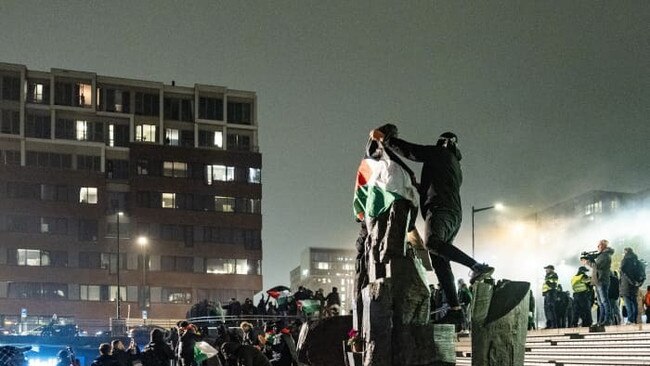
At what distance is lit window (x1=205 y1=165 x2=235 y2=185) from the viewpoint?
84.6 meters

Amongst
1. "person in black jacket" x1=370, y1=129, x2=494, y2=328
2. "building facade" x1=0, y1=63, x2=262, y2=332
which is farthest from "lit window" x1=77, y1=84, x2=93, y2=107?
"person in black jacket" x1=370, y1=129, x2=494, y2=328

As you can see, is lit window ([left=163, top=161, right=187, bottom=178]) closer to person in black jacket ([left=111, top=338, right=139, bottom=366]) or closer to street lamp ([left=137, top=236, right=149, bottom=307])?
street lamp ([left=137, top=236, right=149, bottom=307])

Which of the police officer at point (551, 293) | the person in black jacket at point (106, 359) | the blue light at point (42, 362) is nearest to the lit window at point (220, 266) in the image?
the blue light at point (42, 362)

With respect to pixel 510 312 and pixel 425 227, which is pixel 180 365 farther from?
pixel 510 312

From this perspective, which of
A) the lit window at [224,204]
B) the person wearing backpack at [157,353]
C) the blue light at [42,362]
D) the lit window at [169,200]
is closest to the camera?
the person wearing backpack at [157,353]

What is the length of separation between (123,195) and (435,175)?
77579 millimetres

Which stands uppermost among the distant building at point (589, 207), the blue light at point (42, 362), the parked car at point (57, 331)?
the distant building at point (589, 207)

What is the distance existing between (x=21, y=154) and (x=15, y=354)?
2865 inches

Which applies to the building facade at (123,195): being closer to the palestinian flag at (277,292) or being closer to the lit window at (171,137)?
the lit window at (171,137)

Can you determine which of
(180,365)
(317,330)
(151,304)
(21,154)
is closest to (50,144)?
(21,154)

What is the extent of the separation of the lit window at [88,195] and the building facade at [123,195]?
152mm

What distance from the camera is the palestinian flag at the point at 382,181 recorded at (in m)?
7.46

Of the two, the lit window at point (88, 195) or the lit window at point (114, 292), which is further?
the lit window at point (88, 195)

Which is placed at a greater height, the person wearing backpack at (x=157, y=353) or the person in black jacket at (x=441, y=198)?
the person in black jacket at (x=441, y=198)
